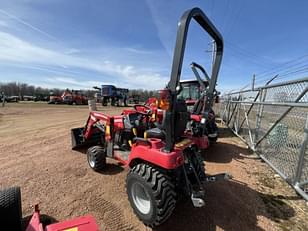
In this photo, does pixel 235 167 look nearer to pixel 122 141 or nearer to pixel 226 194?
pixel 226 194

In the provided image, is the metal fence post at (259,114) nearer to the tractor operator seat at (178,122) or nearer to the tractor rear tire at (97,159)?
the tractor operator seat at (178,122)

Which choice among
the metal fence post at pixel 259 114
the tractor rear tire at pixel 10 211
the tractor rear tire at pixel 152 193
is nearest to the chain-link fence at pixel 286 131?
the metal fence post at pixel 259 114

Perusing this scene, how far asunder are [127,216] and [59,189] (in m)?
1.33

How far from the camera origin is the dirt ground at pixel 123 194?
238 centimetres

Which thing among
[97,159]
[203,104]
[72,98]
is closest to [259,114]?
[203,104]

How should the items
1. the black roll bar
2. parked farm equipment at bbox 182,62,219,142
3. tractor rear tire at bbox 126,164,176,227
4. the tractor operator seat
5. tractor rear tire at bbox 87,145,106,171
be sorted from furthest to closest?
1. tractor rear tire at bbox 87,145,106,171
2. parked farm equipment at bbox 182,62,219,142
3. the tractor operator seat
4. tractor rear tire at bbox 126,164,176,227
5. the black roll bar

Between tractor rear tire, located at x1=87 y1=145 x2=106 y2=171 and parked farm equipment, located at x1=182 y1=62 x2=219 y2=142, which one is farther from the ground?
parked farm equipment, located at x1=182 y1=62 x2=219 y2=142

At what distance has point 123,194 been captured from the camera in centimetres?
291

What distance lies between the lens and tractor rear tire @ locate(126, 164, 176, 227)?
6.67ft

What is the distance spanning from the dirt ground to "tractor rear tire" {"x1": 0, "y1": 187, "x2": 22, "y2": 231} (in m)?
0.45

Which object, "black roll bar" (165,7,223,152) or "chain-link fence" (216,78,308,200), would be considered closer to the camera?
"black roll bar" (165,7,223,152)

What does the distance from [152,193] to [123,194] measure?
104 cm

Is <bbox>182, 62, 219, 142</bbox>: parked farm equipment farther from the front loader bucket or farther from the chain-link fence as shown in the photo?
the front loader bucket

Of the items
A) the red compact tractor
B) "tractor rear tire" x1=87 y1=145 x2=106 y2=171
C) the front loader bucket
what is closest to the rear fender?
the red compact tractor
